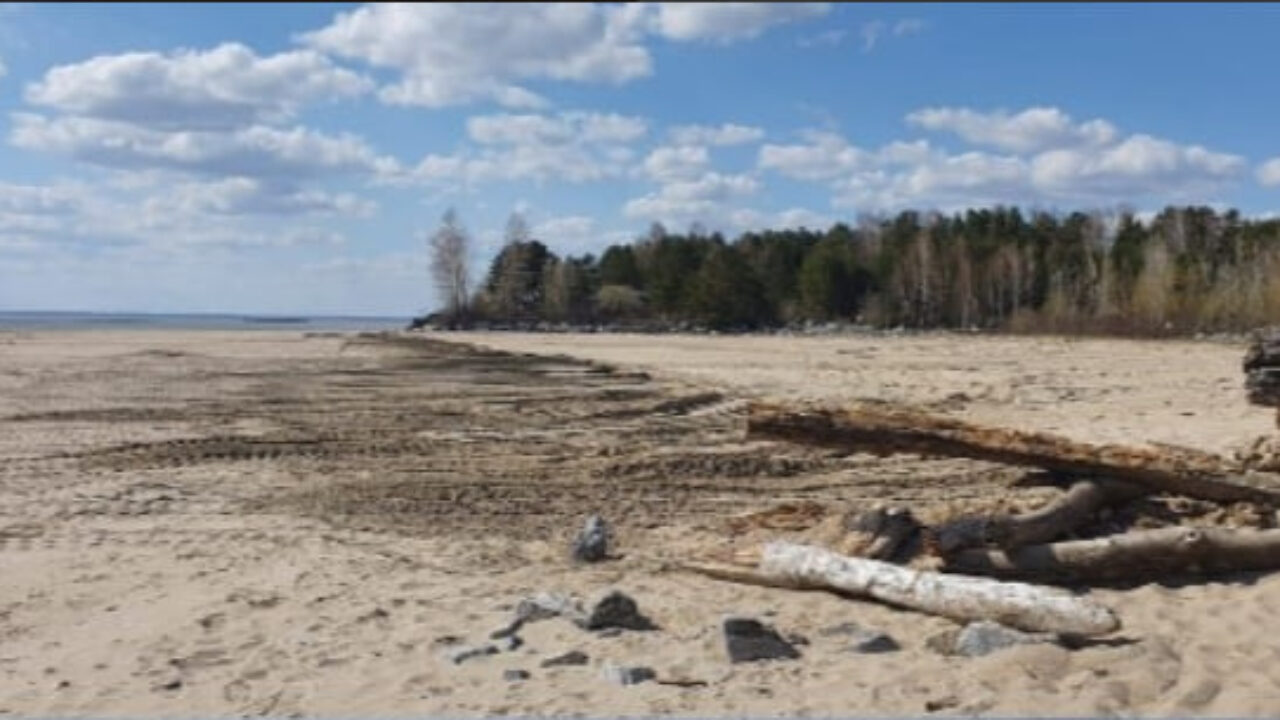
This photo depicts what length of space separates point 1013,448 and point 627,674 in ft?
15.9

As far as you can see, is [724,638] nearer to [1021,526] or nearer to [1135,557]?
[1021,526]

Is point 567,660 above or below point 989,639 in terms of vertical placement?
below

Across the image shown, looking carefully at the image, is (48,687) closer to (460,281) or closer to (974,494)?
(974,494)

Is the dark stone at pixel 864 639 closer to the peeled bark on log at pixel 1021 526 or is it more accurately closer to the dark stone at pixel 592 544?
the peeled bark on log at pixel 1021 526

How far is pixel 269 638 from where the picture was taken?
7.66m

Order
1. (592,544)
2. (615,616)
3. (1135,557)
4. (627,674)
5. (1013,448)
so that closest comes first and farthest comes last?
(627,674) → (615,616) → (1135,557) → (592,544) → (1013,448)

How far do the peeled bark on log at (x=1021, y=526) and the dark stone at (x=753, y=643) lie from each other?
1.84 meters

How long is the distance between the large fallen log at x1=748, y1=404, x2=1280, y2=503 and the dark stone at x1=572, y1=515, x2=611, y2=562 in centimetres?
186

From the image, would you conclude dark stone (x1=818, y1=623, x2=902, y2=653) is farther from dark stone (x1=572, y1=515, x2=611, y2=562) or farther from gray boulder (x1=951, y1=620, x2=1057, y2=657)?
dark stone (x1=572, y1=515, x2=611, y2=562)

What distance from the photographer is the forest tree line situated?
254ft

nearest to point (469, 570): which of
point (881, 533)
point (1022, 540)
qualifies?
point (881, 533)

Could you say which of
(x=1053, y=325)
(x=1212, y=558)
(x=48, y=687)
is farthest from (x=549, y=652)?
(x=1053, y=325)

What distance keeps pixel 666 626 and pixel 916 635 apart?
5.07 feet

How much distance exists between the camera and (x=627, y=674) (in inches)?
266
